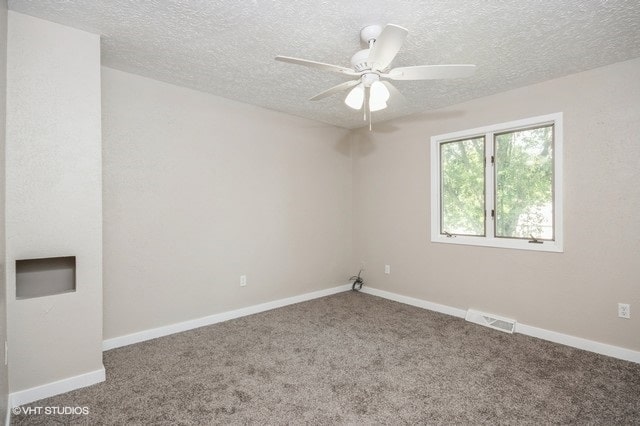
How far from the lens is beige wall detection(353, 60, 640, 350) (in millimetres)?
2604

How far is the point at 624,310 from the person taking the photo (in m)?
2.61

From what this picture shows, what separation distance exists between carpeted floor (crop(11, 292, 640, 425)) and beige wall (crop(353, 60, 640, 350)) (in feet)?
1.21

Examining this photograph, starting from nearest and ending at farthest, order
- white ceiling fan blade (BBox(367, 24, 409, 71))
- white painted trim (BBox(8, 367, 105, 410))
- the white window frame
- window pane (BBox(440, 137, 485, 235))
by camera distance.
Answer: white ceiling fan blade (BBox(367, 24, 409, 71)) → white painted trim (BBox(8, 367, 105, 410)) → the white window frame → window pane (BBox(440, 137, 485, 235))

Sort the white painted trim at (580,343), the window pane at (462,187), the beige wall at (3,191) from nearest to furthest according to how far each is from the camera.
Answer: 1. the beige wall at (3,191)
2. the white painted trim at (580,343)
3. the window pane at (462,187)

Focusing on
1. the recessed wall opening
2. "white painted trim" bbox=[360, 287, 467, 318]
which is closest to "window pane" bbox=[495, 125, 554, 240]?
"white painted trim" bbox=[360, 287, 467, 318]

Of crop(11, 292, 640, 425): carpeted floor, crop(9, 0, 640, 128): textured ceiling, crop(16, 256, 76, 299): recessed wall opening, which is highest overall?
crop(9, 0, 640, 128): textured ceiling

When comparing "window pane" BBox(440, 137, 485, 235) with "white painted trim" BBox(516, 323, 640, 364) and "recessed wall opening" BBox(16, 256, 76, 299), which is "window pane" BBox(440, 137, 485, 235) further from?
"recessed wall opening" BBox(16, 256, 76, 299)

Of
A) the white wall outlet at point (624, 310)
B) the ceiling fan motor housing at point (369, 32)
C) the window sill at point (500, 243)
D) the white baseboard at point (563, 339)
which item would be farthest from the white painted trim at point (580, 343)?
the ceiling fan motor housing at point (369, 32)

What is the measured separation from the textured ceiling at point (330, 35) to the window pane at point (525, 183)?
0.59 m

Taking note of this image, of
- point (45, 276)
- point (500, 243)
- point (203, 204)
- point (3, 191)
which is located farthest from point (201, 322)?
point (500, 243)

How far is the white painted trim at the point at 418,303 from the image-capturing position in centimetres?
367

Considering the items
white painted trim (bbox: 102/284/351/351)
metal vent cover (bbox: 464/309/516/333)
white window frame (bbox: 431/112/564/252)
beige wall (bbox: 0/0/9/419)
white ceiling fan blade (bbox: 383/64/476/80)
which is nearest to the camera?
beige wall (bbox: 0/0/9/419)

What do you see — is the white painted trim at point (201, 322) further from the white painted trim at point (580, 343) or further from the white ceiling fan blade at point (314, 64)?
the white ceiling fan blade at point (314, 64)

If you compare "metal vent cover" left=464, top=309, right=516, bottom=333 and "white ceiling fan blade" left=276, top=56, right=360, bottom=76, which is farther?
"metal vent cover" left=464, top=309, right=516, bottom=333
